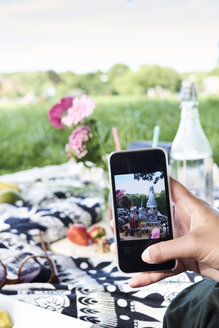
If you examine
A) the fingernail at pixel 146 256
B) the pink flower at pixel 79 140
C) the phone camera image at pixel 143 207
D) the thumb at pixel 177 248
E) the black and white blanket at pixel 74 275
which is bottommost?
the black and white blanket at pixel 74 275

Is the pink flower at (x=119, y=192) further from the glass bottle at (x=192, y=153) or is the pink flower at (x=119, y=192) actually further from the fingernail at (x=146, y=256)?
the glass bottle at (x=192, y=153)

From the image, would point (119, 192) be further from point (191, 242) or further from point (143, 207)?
point (191, 242)

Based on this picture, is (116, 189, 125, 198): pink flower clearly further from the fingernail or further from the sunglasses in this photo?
the sunglasses

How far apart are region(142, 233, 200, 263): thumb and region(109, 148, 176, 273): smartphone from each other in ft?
0.22

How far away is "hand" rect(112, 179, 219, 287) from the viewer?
657 millimetres

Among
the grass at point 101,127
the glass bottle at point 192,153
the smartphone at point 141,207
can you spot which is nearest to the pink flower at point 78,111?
the glass bottle at point 192,153

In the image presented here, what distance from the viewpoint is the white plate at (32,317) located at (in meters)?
0.83

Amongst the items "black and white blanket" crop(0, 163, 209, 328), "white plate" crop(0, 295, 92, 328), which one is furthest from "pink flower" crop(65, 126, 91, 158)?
"white plate" crop(0, 295, 92, 328)

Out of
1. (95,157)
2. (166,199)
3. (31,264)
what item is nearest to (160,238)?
(166,199)

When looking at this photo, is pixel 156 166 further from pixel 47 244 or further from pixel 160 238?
pixel 47 244

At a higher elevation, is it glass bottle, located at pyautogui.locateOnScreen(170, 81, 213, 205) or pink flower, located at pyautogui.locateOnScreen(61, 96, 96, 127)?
pink flower, located at pyautogui.locateOnScreen(61, 96, 96, 127)

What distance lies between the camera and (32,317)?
0.87 m

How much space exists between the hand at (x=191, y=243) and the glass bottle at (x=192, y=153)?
585 millimetres

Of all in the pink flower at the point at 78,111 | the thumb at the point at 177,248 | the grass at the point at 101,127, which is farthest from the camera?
the grass at the point at 101,127
